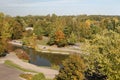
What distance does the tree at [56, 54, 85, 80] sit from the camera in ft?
126

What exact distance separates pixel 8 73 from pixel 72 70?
13.9 metres

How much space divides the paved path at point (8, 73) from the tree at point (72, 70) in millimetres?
9053

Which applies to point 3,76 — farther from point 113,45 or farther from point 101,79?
point 113,45

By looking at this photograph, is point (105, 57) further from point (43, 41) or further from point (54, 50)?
point (43, 41)

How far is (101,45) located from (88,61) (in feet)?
12.8

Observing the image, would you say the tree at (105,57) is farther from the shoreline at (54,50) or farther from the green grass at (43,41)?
the green grass at (43,41)

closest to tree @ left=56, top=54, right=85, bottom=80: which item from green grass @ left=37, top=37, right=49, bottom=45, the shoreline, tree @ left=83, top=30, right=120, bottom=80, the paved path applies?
tree @ left=83, top=30, right=120, bottom=80

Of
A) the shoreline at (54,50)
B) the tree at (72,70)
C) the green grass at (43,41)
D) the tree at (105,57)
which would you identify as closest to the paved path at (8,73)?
the tree at (72,70)

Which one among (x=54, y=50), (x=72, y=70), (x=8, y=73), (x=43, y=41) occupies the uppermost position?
(x=72, y=70)

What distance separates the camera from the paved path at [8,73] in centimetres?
4481

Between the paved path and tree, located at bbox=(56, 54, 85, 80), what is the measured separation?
9.05 metres

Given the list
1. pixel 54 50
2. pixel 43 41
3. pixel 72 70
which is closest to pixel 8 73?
pixel 72 70

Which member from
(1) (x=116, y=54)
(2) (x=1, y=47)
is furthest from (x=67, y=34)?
(1) (x=116, y=54)

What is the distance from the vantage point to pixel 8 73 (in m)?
47.9
